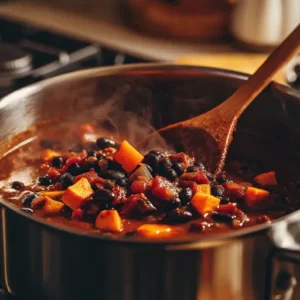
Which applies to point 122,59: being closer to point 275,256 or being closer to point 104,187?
point 104,187

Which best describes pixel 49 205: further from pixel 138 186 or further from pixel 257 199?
pixel 257 199

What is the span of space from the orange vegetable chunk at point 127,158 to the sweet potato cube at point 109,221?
15 cm

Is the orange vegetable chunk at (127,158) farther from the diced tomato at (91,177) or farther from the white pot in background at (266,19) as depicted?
the white pot in background at (266,19)

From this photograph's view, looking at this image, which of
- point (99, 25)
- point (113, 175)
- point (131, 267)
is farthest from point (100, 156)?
point (99, 25)

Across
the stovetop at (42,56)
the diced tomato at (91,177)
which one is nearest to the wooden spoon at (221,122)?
the diced tomato at (91,177)

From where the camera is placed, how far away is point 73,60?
188 cm

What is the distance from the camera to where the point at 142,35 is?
2113 mm

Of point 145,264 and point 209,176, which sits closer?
point 145,264

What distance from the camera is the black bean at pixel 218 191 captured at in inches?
40.5

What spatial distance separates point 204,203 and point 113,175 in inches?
5.8

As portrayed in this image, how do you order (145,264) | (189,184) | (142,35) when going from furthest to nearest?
(142,35) < (189,184) < (145,264)

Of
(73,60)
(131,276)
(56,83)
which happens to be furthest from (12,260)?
(73,60)

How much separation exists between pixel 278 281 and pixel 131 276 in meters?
0.17

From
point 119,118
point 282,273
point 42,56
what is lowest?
point 282,273
